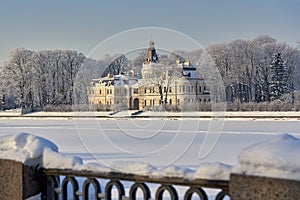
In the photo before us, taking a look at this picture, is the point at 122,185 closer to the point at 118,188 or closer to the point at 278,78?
the point at 118,188

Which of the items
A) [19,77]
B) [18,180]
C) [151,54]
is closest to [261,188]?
[18,180]

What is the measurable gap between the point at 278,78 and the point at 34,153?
152 feet

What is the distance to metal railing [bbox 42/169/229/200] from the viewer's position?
2236mm

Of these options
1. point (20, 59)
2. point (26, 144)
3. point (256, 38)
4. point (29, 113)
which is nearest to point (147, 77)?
point (26, 144)

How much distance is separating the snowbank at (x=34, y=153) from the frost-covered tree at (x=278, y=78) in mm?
44566

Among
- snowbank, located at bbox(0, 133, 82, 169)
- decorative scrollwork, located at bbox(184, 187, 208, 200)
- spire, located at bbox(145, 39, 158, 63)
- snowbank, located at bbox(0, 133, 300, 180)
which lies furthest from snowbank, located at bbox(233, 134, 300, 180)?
spire, located at bbox(145, 39, 158, 63)

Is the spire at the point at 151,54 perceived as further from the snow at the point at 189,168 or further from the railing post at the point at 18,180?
the railing post at the point at 18,180

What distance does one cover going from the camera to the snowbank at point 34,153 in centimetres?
282

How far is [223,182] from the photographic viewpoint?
84.7 inches

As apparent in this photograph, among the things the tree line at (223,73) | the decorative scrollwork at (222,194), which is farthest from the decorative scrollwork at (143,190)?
the tree line at (223,73)

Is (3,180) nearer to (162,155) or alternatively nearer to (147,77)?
(162,155)

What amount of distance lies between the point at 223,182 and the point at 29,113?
1749 inches

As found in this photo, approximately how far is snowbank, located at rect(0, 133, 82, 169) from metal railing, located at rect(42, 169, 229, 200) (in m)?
0.06

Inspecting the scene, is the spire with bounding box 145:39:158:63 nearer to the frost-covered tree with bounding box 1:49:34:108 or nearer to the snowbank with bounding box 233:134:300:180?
the snowbank with bounding box 233:134:300:180
